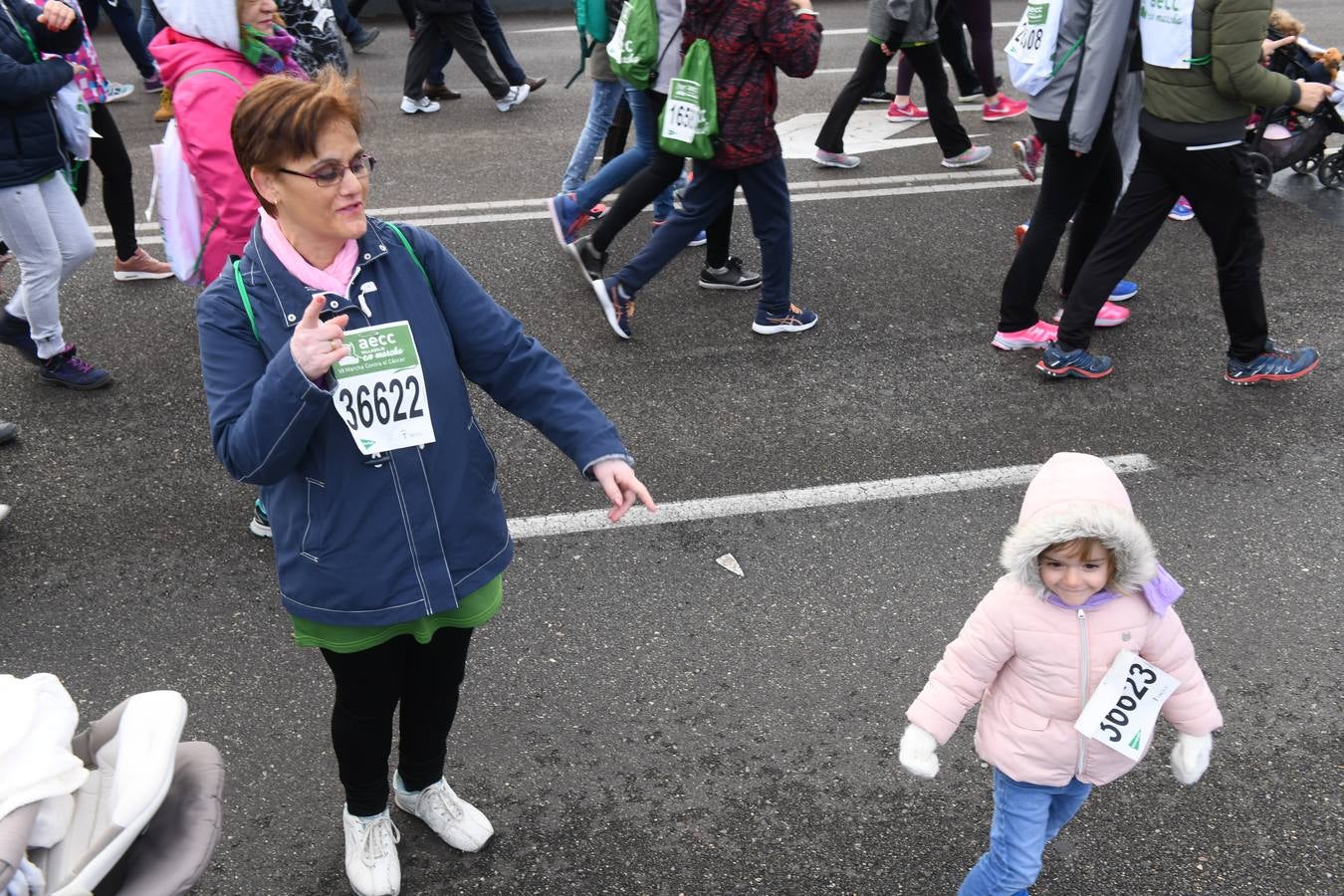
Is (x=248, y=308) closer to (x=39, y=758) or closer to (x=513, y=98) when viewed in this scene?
(x=39, y=758)

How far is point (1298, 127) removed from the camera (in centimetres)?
738

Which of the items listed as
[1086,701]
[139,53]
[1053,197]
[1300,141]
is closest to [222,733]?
[1086,701]

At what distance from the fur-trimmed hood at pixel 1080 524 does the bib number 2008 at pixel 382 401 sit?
1258 millimetres

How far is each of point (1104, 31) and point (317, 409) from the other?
153 inches

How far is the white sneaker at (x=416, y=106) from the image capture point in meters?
9.45

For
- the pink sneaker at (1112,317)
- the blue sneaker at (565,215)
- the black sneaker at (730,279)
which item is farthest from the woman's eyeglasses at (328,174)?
the pink sneaker at (1112,317)

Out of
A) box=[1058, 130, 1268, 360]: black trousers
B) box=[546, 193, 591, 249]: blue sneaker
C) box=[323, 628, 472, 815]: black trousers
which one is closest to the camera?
box=[323, 628, 472, 815]: black trousers

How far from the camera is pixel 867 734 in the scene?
3.48 meters

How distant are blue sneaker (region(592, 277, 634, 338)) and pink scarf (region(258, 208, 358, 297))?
336cm

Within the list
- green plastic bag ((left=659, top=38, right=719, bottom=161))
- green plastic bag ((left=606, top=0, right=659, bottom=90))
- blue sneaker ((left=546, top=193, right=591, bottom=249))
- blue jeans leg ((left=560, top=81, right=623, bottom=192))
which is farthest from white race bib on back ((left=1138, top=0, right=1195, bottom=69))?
blue jeans leg ((left=560, top=81, right=623, bottom=192))

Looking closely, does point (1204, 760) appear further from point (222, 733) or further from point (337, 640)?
point (222, 733)

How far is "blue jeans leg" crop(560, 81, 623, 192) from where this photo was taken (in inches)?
274

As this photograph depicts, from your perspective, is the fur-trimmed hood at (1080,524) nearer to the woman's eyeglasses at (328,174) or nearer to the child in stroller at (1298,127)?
the woman's eyeglasses at (328,174)

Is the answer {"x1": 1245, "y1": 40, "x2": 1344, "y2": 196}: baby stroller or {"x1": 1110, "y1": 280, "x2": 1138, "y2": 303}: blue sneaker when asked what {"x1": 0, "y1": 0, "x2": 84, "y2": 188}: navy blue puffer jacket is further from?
{"x1": 1245, "y1": 40, "x2": 1344, "y2": 196}: baby stroller
